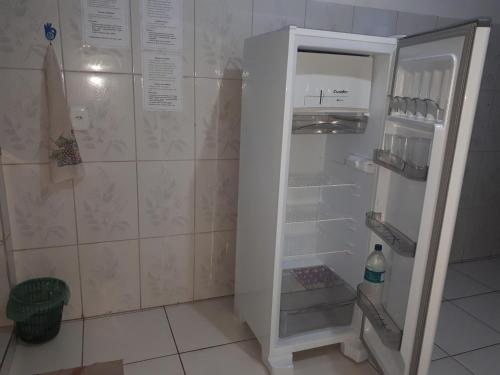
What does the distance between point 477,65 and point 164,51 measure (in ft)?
3.78

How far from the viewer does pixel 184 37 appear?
1589 millimetres

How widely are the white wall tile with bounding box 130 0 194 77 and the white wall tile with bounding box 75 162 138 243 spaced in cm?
44

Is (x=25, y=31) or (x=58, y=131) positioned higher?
(x=25, y=31)

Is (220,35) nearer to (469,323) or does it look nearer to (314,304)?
Answer: (314,304)

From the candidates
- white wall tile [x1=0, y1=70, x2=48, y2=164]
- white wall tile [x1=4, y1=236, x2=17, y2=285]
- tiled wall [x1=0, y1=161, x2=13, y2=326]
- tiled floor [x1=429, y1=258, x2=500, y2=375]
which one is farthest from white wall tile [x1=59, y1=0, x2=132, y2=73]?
tiled floor [x1=429, y1=258, x2=500, y2=375]

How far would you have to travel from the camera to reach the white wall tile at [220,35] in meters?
1.60

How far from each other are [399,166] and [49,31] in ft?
4.42

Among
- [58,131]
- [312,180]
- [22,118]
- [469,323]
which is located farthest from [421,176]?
[22,118]

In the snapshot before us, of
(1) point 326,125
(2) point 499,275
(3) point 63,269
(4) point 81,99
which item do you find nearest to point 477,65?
(1) point 326,125

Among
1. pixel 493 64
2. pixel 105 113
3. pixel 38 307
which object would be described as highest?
pixel 493 64

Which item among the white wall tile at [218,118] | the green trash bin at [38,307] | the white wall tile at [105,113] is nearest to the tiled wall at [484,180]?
the white wall tile at [218,118]

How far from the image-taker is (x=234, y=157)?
1788 millimetres

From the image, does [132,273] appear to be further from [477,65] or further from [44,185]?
[477,65]

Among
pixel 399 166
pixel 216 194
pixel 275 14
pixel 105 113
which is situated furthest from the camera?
pixel 216 194
